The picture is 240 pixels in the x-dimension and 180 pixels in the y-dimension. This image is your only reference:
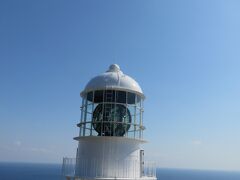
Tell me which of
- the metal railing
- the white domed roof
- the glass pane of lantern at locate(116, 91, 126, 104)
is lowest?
the metal railing

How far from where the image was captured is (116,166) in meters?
11.5

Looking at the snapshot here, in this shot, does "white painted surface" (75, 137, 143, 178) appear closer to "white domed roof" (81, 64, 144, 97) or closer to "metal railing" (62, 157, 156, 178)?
"metal railing" (62, 157, 156, 178)

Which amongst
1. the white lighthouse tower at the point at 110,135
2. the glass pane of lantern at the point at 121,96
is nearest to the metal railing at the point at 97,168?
the white lighthouse tower at the point at 110,135

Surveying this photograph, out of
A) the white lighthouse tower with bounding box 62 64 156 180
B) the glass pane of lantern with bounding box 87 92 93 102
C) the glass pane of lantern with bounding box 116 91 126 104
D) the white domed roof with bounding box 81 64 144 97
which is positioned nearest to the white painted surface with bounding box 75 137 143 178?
the white lighthouse tower with bounding box 62 64 156 180

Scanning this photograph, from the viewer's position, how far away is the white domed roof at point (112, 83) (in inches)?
473

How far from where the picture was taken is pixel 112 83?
12.1 metres

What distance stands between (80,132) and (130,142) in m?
2.32

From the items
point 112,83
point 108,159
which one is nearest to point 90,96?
point 112,83

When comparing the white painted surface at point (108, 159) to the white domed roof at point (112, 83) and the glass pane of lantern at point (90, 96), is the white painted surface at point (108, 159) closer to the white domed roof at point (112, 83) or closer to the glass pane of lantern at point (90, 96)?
the glass pane of lantern at point (90, 96)

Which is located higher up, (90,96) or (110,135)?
(90,96)

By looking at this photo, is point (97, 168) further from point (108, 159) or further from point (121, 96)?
point (121, 96)

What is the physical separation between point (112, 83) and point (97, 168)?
366cm

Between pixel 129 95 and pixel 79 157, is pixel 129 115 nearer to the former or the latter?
pixel 129 95

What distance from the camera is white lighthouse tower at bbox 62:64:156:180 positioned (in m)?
11.5
